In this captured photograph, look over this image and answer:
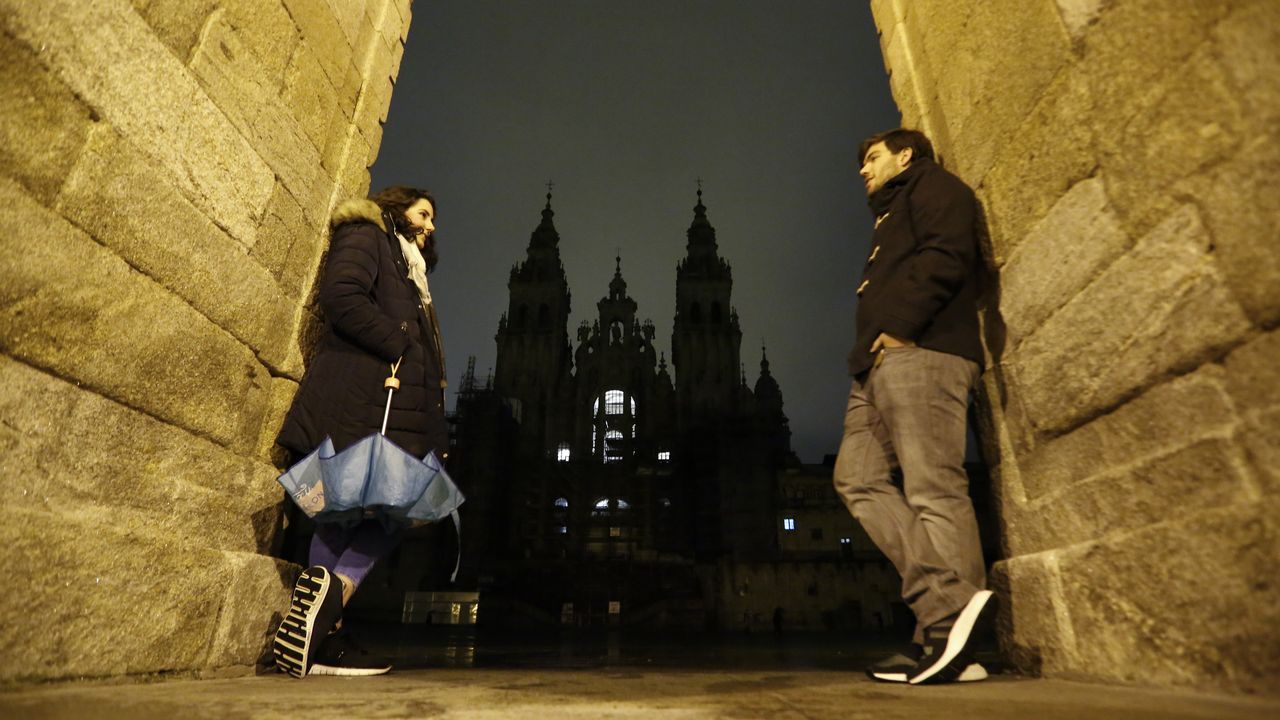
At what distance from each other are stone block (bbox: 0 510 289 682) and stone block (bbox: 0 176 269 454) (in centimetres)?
42

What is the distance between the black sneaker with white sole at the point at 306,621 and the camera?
6.86ft

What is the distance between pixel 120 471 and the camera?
182 centimetres

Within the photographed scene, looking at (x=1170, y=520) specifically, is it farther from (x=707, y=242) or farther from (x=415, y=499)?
(x=707, y=242)

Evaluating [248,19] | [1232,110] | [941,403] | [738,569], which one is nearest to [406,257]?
[248,19]

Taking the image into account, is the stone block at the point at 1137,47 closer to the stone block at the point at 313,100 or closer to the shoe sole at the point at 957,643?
the shoe sole at the point at 957,643

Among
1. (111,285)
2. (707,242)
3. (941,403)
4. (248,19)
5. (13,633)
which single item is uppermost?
(707,242)

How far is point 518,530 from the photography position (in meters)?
31.8

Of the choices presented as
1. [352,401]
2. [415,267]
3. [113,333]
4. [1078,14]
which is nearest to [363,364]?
[352,401]

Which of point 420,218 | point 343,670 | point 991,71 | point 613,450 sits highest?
point 613,450

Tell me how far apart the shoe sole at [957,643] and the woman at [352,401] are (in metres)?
1.96

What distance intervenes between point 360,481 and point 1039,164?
2614 mm

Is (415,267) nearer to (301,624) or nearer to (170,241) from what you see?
(170,241)

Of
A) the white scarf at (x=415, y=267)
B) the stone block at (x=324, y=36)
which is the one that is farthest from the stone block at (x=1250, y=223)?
the stone block at (x=324, y=36)

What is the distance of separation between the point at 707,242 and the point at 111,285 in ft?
151
